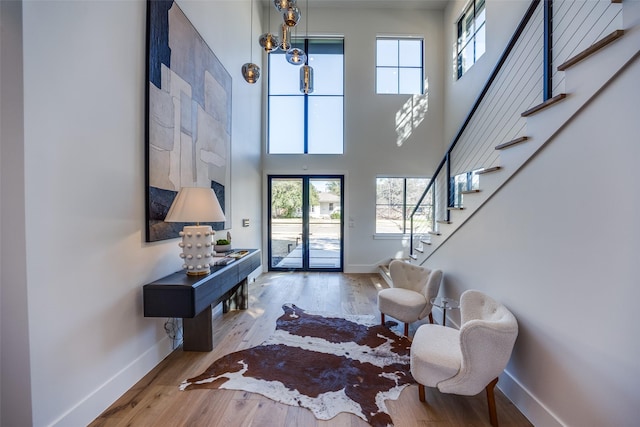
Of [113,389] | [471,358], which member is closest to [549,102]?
[471,358]

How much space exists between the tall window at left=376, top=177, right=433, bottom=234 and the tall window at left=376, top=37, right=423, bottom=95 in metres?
1.97

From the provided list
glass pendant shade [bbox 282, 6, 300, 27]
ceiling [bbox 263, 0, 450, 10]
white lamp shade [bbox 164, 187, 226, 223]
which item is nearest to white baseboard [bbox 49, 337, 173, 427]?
white lamp shade [bbox 164, 187, 226, 223]

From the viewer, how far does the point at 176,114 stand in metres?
2.63

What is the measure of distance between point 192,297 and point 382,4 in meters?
6.66

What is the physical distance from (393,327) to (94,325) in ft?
9.27

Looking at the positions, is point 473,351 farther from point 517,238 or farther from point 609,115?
point 609,115

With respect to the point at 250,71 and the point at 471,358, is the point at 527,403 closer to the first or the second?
the point at 471,358

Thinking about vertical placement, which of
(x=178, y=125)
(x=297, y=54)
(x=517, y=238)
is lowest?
(x=517, y=238)

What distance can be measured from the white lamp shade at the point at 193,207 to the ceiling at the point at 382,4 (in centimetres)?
533

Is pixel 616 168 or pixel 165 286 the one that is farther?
pixel 165 286

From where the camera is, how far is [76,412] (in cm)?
165

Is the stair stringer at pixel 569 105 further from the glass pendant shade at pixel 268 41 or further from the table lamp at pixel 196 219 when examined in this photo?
the table lamp at pixel 196 219

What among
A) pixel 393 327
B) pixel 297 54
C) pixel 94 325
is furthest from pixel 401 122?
pixel 94 325

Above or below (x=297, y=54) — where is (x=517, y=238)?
below
